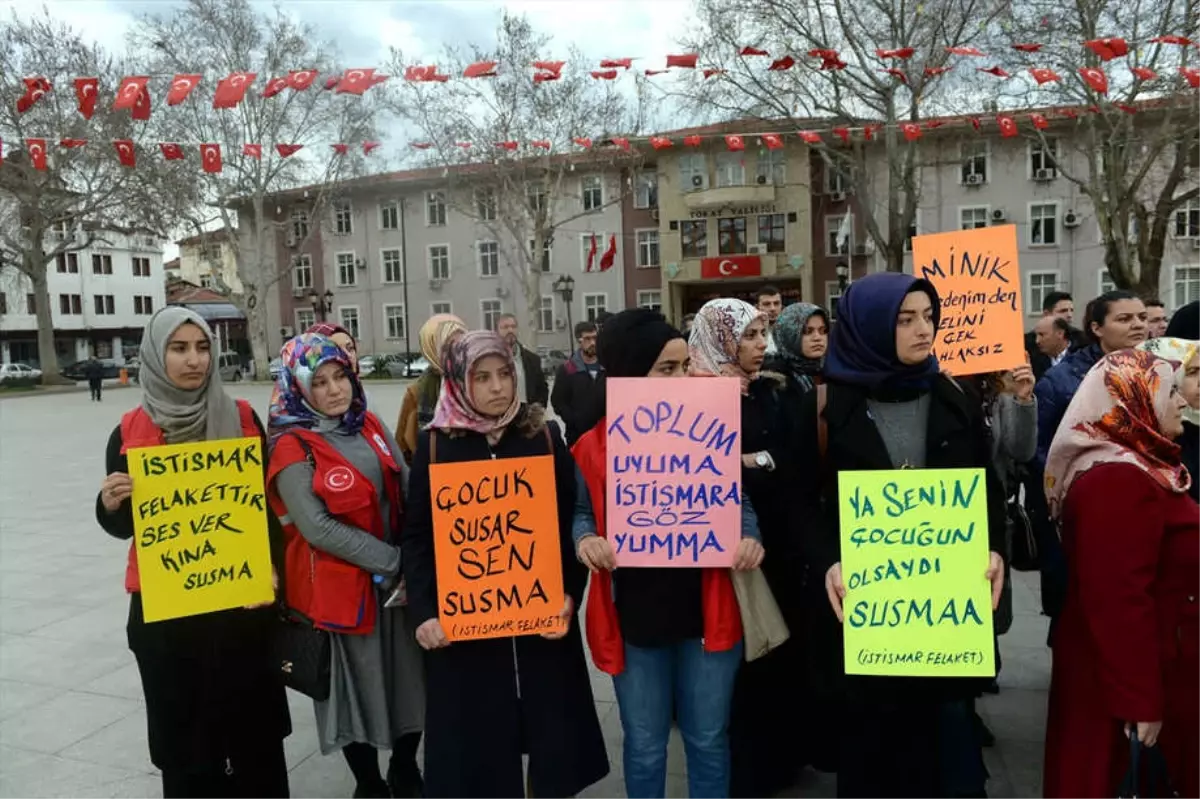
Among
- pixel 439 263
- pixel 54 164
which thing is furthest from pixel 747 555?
pixel 439 263

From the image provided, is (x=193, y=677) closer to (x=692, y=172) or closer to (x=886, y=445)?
(x=886, y=445)

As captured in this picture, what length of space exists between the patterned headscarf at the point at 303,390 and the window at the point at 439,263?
40.6 m

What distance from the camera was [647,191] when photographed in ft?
127

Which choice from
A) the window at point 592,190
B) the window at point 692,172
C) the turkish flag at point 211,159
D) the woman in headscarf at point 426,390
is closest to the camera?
the woman in headscarf at point 426,390

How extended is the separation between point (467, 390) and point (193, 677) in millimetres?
1350

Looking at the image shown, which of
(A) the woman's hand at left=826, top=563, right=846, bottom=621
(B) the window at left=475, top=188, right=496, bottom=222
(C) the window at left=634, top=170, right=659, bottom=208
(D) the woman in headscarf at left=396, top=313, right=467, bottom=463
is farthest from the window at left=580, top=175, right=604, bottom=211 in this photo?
(A) the woman's hand at left=826, top=563, right=846, bottom=621

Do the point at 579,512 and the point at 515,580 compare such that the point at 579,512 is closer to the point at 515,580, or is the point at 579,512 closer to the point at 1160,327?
the point at 515,580

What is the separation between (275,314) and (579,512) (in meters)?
47.6

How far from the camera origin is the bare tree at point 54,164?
81.3ft

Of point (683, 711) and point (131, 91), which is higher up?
point (131, 91)

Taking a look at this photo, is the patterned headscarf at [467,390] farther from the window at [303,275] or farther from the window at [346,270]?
the window at [303,275]

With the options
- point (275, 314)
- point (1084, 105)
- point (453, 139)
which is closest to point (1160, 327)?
point (1084, 105)

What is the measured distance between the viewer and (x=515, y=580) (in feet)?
7.88

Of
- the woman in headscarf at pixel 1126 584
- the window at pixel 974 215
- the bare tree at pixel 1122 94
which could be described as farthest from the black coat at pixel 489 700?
the window at pixel 974 215
